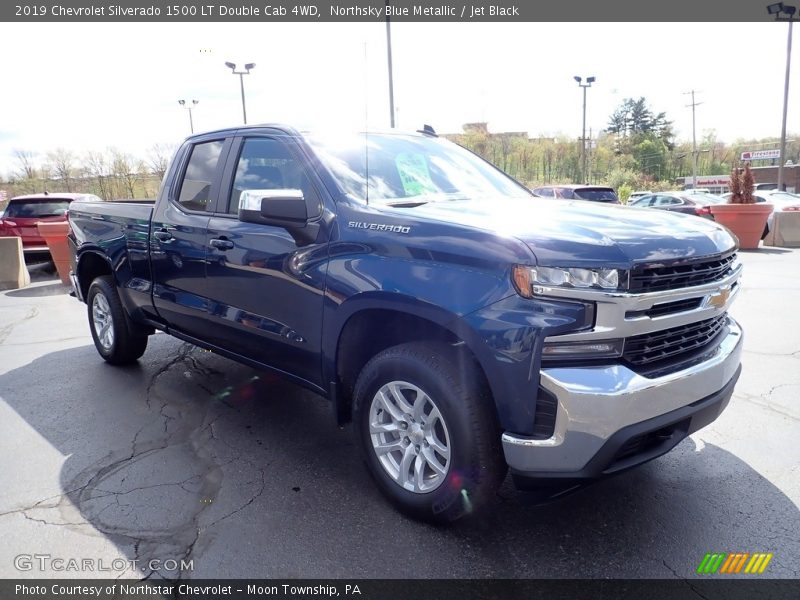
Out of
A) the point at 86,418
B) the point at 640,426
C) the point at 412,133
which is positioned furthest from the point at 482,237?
the point at 86,418

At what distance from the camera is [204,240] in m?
3.87

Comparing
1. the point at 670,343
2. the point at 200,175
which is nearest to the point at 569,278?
the point at 670,343

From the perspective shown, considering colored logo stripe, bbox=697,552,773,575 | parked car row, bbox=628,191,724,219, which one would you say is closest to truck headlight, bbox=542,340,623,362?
colored logo stripe, bbox=697,552,773,575

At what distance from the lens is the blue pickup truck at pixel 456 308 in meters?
2.25

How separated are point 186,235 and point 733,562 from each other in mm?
3708

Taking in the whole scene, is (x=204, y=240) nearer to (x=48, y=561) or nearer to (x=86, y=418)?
(x=86, y=418)

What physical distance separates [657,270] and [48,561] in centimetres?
298

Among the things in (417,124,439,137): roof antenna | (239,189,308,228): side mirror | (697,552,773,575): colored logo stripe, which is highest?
(417,124,439,137): roof antenna

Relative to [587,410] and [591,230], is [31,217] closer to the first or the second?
[591,230]

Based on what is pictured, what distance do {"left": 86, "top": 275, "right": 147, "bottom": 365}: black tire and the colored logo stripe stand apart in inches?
184

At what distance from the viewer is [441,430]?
8.83 feet

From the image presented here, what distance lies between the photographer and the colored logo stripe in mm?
2428

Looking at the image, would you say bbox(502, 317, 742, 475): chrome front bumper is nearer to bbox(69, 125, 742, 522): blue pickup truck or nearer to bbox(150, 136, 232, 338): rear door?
bbox(69, 125, 742, 522): blue pickup truck

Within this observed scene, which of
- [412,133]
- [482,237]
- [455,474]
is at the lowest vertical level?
[455,474]
